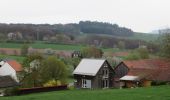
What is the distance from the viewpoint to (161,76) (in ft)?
173

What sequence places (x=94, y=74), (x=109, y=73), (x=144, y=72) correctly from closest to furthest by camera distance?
(x=144, y=72) → (x=94, y=74) → (x=109, y=73)

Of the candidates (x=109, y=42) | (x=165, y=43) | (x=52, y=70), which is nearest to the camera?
(x=165, y=43)

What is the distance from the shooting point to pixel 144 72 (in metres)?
57.8

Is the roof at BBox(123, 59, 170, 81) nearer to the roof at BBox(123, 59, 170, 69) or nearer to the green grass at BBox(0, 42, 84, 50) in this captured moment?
the roof at BBox(123, 59, 170, 69)

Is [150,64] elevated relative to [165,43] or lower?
lower

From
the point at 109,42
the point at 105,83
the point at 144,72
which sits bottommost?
the point at 105,83

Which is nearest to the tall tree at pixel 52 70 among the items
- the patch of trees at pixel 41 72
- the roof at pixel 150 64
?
the patch of trees at pixel 41 72

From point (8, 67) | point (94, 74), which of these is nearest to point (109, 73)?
point (94, 74)

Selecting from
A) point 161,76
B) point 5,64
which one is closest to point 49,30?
point 5,64

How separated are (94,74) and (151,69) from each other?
8.56 metres

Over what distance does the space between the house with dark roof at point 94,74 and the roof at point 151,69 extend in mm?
3808

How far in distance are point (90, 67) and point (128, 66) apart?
20.1 feet

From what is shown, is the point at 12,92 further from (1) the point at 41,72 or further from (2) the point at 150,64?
(2) the point at 150,64

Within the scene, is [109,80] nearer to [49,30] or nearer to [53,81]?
[53,81]
